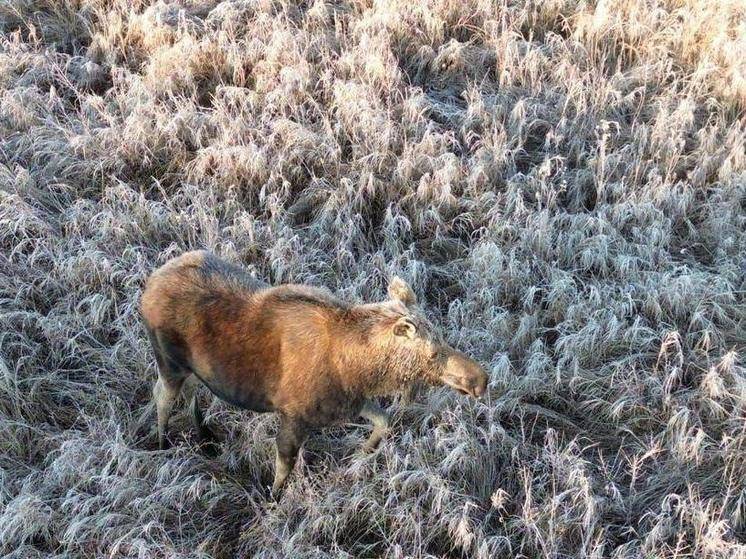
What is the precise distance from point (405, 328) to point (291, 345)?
0.63 metres

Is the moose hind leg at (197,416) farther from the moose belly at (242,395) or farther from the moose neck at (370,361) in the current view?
the moose neck at (370,361)

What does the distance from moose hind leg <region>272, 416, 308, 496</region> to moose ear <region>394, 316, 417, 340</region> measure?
76cm

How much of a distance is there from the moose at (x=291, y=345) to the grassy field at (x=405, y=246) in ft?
1.81

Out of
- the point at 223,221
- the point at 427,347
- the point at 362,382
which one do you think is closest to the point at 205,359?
the point at 362,382

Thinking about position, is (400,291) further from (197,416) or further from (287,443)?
(197,416)

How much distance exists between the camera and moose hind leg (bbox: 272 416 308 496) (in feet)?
13.2

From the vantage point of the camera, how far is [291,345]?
395 centimetres

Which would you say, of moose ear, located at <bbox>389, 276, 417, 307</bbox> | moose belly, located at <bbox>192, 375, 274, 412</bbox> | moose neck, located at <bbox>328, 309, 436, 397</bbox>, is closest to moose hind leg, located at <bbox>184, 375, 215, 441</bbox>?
moose belly, located at <bbox>192, 375, 274, 412</bbox>

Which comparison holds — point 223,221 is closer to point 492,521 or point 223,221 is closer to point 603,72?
point 492,521

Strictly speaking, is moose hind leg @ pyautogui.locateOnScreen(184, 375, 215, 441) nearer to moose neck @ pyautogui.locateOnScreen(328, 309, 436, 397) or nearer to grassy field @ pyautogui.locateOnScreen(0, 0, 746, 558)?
grassy field @ pyautogui.locateOnScreen(0, 0, 746, 558)

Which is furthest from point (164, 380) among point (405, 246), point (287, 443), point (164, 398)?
point (405, 246)

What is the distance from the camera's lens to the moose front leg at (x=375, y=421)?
4.32m

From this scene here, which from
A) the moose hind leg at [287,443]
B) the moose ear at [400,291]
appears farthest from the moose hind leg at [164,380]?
the moose ear at [400,291]

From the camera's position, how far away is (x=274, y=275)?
5.60 meters
